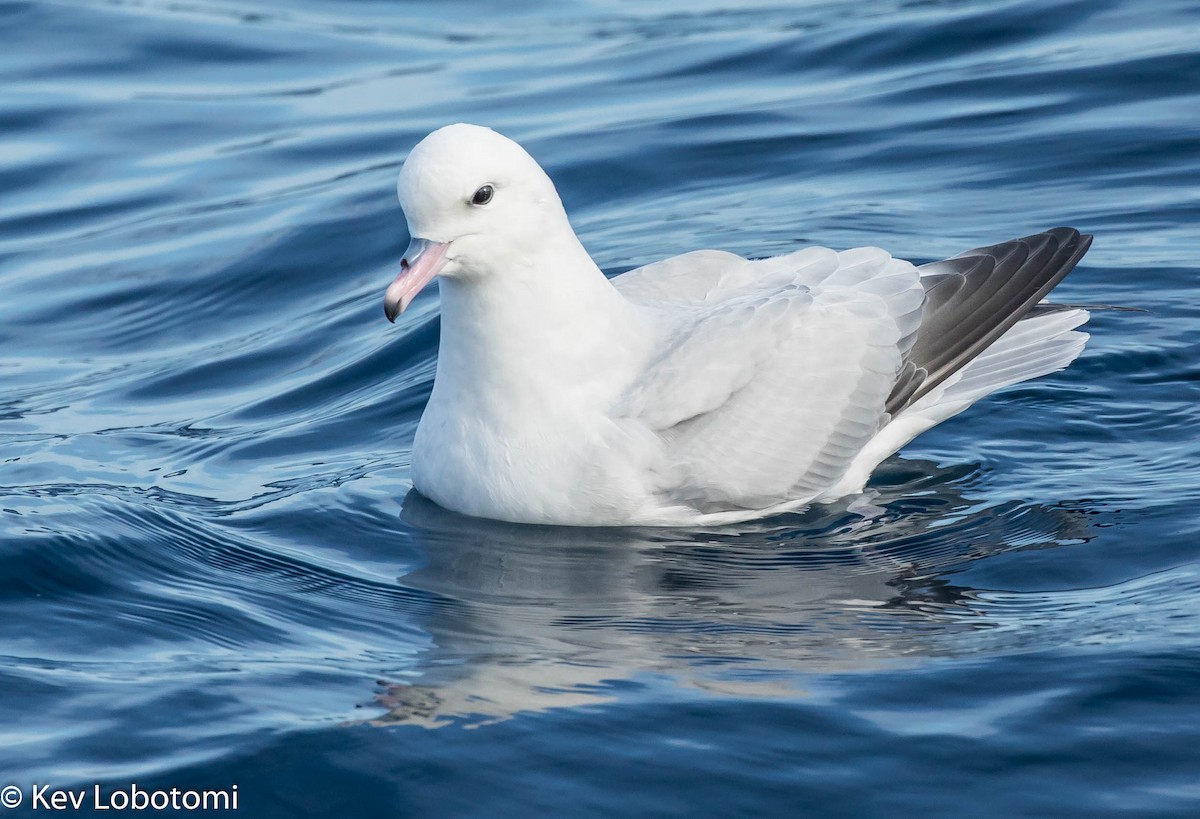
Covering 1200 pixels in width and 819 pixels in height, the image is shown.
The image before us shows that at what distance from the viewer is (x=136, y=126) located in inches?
456

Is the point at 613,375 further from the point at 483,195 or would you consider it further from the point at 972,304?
the point at 972,304

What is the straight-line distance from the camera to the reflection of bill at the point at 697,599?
181 inches

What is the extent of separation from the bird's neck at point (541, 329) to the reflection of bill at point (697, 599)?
489mm

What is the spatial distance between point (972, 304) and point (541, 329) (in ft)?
5.58

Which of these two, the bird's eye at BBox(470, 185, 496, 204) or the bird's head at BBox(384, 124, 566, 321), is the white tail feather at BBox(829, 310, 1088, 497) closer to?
the bird's head at BBox(384, 124, 566, 321)

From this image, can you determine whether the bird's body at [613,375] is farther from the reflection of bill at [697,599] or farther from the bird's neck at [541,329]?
the reflection of bill at [697,599]

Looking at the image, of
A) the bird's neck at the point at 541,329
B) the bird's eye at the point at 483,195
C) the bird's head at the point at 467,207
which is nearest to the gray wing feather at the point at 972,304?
the bird's neck at the point at 541,329

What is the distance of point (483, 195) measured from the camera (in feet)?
17.6

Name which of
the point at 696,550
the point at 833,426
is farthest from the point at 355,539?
the point at 833,426

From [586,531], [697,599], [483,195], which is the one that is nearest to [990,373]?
[586,531]

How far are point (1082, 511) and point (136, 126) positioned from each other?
25.5 feet

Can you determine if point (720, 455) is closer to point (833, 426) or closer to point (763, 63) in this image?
point (833, 426)

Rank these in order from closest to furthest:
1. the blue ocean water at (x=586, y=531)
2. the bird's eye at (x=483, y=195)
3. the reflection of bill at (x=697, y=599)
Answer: the blue ocean water at (x=586, y=531), the reflection of bill at (x=697, y=599), the bird's eye at (x=483, y=195)

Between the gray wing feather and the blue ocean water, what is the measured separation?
36 centimetres
